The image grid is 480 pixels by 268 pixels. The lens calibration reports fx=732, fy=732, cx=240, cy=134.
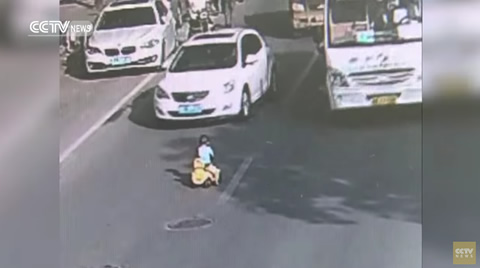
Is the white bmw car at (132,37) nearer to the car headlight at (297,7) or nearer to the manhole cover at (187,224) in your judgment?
the car headlight at (297,7)

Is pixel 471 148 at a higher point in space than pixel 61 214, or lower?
higher

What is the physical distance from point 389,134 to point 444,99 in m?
0.28

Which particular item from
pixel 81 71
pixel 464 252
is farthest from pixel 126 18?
pixel 464 252

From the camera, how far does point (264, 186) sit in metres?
3.21

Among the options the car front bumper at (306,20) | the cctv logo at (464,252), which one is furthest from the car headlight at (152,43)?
the cctv logo at (464,252)

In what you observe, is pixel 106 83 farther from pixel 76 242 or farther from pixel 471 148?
pixel 471 148

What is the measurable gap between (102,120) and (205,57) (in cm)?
52

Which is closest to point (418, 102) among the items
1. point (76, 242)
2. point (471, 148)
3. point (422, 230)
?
point (471, 148)

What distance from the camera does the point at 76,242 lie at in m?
3.18

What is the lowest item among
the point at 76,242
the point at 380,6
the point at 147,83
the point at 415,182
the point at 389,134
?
the point at 76,242

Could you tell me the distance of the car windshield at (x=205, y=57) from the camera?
3.18m

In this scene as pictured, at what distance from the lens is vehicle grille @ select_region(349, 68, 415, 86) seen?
3211mm

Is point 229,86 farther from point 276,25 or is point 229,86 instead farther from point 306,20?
point 306,20

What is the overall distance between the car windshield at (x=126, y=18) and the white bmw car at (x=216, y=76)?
0.20m
